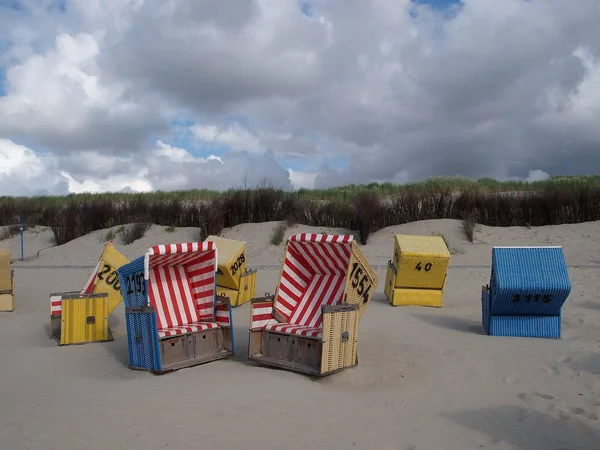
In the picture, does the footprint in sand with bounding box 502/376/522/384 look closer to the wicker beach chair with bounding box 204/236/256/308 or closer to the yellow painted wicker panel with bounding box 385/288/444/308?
the yellow painted wicker panel with bounding box 385/288/444/308

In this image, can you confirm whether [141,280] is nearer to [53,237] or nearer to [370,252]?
[370,252]

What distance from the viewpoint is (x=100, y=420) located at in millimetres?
4922

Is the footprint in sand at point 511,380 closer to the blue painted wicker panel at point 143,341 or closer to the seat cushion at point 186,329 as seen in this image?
the seat cushion at point 186,329

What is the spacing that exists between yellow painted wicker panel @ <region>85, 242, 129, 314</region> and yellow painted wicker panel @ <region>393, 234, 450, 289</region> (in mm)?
5233

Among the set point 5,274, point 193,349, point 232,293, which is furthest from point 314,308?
point 5,274

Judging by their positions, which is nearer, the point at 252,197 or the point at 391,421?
the point at 391,421

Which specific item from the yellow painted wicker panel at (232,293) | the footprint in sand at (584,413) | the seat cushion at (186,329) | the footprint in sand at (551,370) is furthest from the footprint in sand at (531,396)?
the yellow painted wicker panel at (232,293)

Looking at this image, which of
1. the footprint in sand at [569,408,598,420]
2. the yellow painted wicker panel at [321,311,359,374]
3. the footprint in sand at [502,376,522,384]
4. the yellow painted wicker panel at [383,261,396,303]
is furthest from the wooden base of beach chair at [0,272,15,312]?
the footprint in sand at [569,408,598,420]

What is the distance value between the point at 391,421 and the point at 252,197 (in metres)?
19.3

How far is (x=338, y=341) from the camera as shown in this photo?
263 inches

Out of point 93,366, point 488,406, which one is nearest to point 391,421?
point 488,406

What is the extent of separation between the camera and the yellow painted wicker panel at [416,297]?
11.2 metres

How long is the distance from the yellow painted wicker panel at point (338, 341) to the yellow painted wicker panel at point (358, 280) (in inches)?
13.0

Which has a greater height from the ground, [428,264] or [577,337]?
[428,264]
